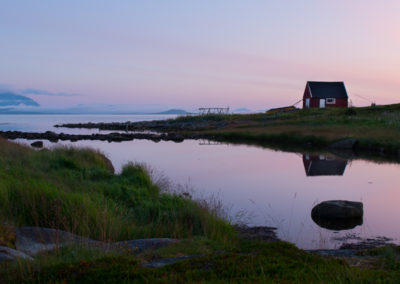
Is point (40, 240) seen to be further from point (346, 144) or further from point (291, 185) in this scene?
point (346, 144)

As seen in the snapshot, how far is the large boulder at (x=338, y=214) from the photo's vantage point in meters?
11.4

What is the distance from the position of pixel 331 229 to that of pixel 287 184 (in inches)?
288

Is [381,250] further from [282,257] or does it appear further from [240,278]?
[240,278]

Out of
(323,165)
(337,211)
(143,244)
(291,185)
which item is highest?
(143,244)

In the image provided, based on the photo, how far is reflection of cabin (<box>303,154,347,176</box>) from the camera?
21.4 meters

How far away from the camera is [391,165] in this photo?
23.1 metres

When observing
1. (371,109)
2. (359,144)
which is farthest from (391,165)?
(371,109)

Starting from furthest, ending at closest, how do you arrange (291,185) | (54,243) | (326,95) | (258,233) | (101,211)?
(326,95) < (291,185) < (258,233) < (101,211) < (54,243)

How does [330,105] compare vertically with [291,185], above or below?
above

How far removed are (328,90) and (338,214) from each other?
184 ft

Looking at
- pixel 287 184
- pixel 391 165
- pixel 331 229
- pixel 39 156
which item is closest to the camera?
pixel 331 229

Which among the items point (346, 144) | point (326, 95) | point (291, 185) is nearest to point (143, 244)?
point (291, 185)

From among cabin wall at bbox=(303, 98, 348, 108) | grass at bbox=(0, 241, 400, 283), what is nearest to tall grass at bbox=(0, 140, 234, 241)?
grass at bbox=(0, 241, 400, 283)

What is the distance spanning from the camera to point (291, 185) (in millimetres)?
17875
